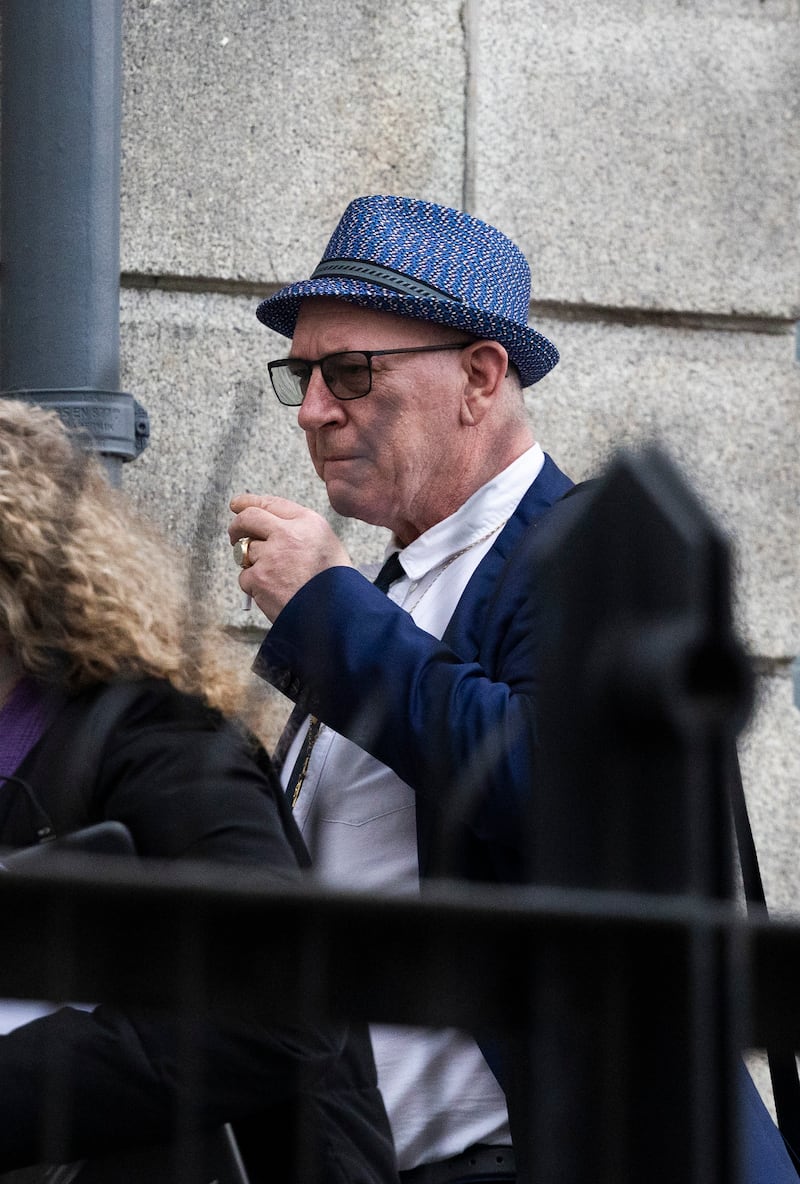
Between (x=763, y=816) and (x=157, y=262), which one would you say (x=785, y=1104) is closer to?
(x=763, y=816)

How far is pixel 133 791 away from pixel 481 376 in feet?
3.52

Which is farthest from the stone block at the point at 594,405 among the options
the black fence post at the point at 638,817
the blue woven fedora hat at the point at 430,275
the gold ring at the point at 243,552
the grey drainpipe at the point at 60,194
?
the black fence post at the point at 638,817

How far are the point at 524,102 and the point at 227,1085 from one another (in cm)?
316

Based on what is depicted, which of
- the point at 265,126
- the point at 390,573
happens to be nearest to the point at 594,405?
the point at 265,126

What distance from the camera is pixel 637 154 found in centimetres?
391

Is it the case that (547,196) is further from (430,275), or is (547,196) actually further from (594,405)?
(430,275)

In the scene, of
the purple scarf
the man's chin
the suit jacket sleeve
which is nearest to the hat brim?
the man's chin

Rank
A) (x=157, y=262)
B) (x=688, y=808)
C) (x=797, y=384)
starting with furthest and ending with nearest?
1. (x=797, y=384)
2. (x=157, y=262)
3. (x=688, y=808)

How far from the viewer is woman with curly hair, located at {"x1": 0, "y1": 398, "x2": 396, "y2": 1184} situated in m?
1.20

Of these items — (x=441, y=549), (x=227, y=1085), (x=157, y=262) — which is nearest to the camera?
(x=227, y=1085)

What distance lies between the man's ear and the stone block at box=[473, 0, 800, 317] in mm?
1672

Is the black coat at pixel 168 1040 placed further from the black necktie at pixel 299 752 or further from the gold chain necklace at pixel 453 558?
the gold chain necklace at pixel 453 558

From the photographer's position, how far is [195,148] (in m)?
3.73

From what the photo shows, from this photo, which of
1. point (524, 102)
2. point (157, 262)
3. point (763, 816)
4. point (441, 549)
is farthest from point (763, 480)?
point (441, 549)
